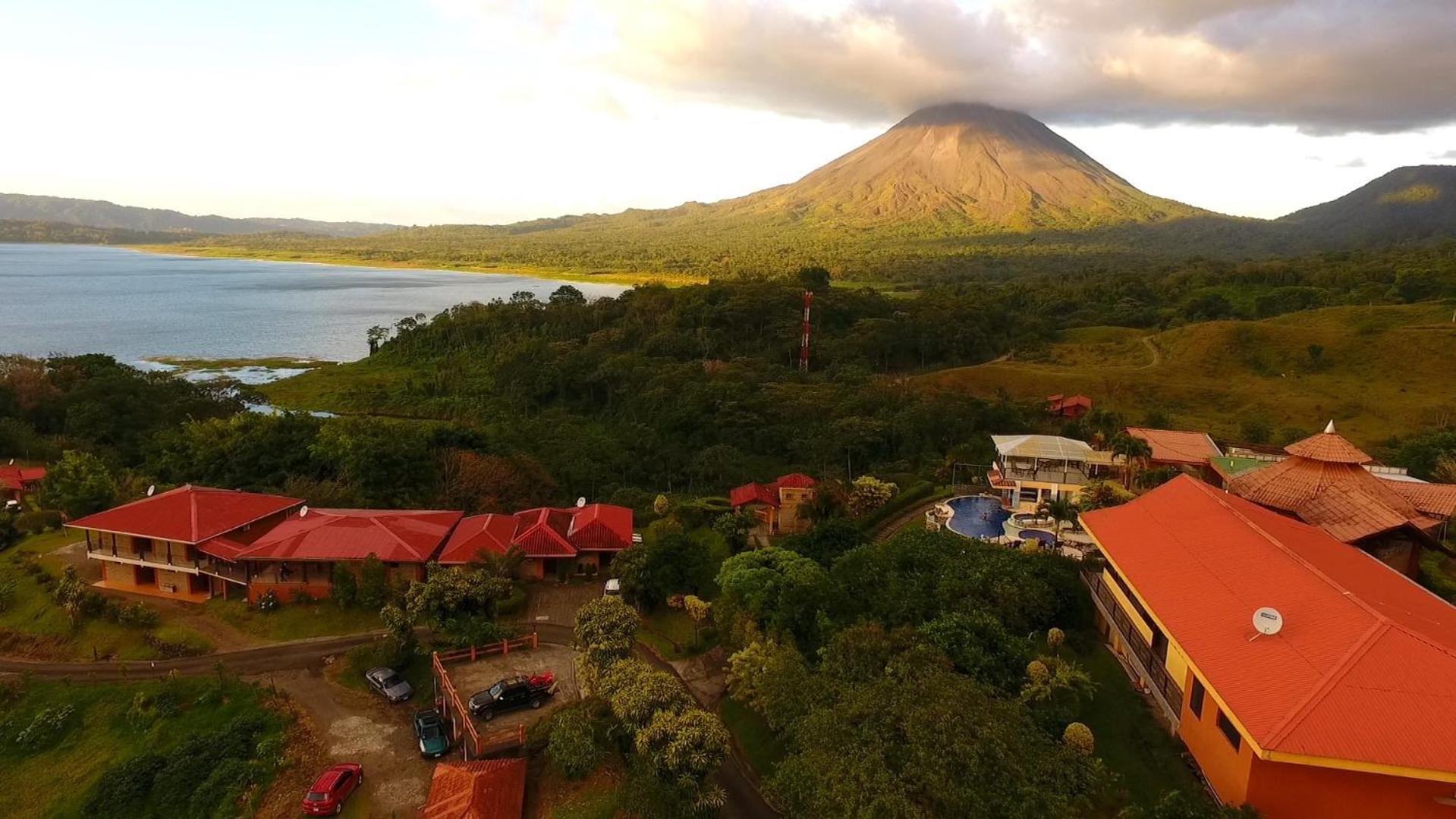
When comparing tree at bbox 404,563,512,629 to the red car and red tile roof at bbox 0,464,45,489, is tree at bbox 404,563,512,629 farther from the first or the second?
red tile roof at bbox 0,464,45,489

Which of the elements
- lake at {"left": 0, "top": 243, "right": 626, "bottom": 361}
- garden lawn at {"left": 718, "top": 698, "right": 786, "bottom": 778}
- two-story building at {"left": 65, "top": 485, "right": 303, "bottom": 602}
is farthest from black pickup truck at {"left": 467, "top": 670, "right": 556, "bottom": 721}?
lake at {"left": 0, "top": 243, "right": 626, "bottom": 361}

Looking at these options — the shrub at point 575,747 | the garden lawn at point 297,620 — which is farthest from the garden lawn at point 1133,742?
the garden lawn at point 297,620

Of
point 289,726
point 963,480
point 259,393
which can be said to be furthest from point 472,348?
point 289,726

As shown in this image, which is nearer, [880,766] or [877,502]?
[880,766]

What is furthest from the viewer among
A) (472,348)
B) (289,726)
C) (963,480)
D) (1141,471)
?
(472,348)

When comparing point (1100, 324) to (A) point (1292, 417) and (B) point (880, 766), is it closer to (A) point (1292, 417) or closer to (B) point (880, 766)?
(A) point (1292, 417)

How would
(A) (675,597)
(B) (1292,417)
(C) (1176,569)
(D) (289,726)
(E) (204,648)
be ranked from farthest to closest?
1. (B) (1292,417)
2. (A) (675,597)
3. (E) (204,648)
4. (D) (289,726)
5. (C) (1176,569)

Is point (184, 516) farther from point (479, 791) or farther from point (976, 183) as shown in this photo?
point (976, 183)

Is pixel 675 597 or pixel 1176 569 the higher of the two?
pixel 1176 569

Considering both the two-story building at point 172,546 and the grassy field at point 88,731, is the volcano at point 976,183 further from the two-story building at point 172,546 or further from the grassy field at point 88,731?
the grassy field at point 88,731
